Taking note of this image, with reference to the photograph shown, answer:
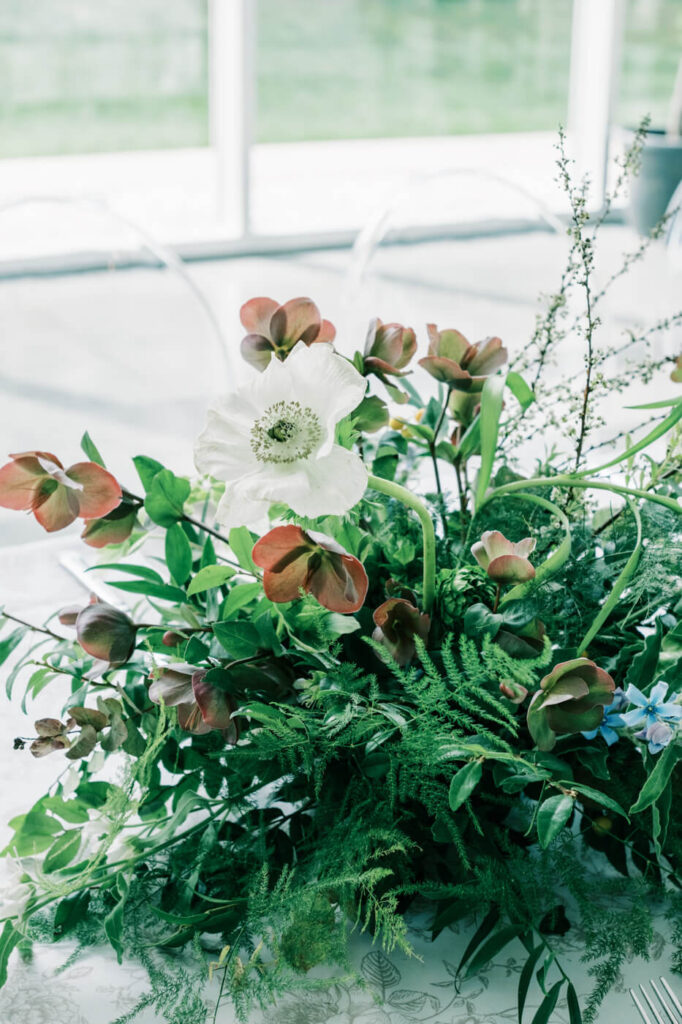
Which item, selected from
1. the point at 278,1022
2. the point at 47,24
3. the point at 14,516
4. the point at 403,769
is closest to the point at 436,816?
the point at 403,769

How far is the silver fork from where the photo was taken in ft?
1.82

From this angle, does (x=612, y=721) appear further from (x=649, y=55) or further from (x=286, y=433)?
(x=649, y=55)

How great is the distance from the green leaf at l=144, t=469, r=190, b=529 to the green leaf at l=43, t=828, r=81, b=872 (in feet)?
0.56

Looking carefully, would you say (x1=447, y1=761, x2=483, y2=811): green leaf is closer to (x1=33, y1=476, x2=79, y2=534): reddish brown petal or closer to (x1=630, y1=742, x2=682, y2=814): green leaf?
(x1=630, y1=742, x2=682, y2=814): green leaf

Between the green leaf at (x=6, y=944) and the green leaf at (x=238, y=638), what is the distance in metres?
0.17

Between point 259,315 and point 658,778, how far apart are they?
30cm

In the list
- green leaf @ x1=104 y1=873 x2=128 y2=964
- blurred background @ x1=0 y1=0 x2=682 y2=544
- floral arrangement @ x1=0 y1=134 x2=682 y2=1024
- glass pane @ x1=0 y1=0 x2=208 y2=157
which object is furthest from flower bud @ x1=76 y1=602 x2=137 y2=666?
glass pane @ x1=0 y1=0 x2=208 y2=157

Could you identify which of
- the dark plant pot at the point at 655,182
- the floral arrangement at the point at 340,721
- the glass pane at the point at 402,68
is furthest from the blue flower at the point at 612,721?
the glass pane at the point at 402,68

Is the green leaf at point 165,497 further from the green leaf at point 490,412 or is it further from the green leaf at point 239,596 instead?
the green leaf at point 490,412

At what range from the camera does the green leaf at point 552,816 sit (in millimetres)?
481

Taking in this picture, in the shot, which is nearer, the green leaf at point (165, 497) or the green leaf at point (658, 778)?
the green leaf at point (658, 778)

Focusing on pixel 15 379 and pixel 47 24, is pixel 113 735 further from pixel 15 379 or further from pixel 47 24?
pixel 47 24

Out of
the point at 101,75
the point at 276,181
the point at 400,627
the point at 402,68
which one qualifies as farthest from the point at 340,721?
the point at 402,68

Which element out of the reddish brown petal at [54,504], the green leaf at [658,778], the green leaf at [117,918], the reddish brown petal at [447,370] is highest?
the reddish brown petal at [447,370]
